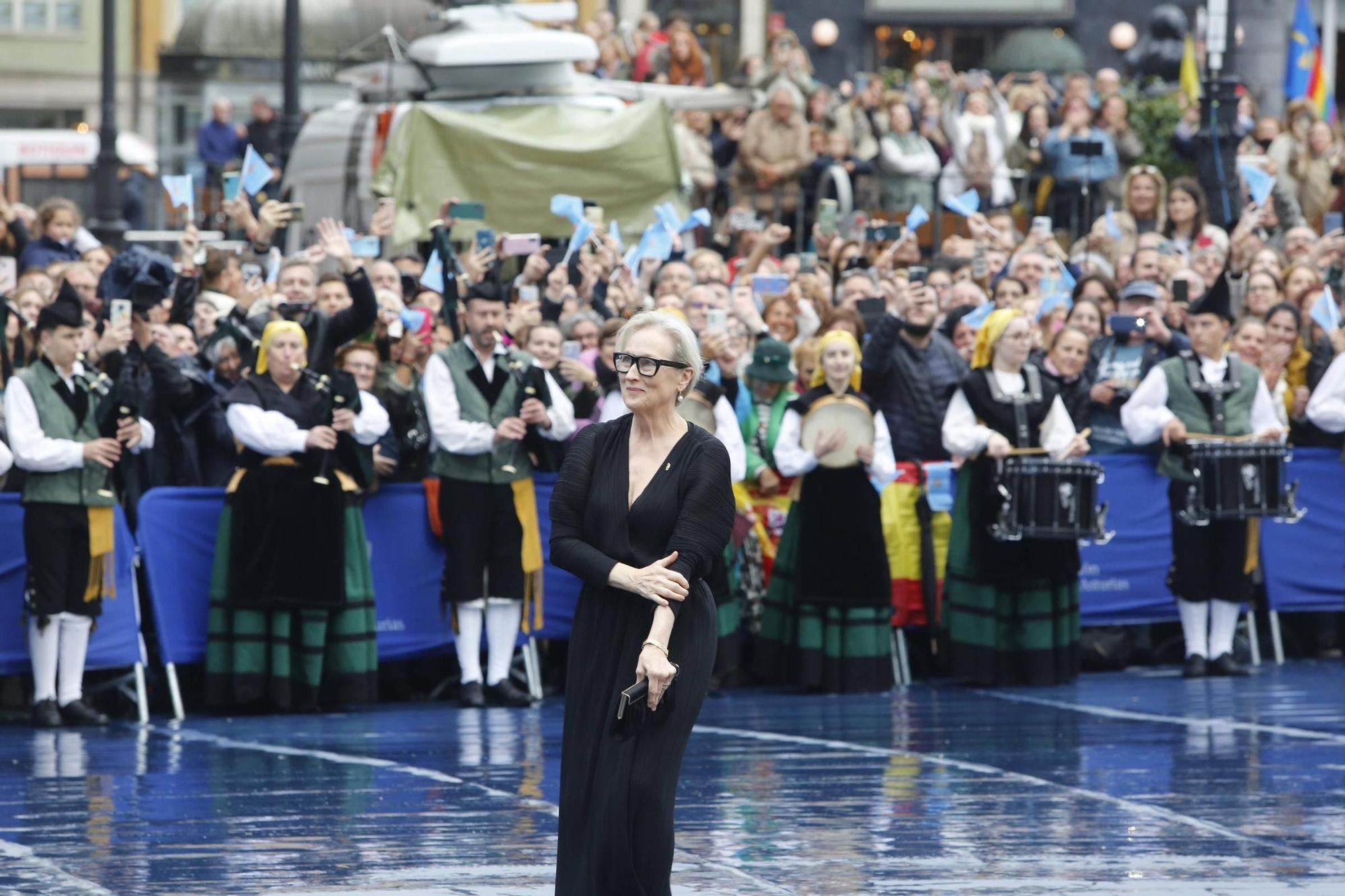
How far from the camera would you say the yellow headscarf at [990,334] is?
13.2 m

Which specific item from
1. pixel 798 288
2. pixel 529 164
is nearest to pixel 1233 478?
pixel 798 288

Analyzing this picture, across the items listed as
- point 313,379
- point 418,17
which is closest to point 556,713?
point 313,379

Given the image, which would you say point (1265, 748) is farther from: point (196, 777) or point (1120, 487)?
point (196, 777)

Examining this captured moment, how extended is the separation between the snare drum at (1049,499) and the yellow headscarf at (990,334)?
0.61 metres

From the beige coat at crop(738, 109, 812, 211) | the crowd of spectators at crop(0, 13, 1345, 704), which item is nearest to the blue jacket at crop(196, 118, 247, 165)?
the crowd of spectators at crop(0, 13, 1345, 704)

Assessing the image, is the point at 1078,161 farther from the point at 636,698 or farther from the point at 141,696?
the point at 636,698

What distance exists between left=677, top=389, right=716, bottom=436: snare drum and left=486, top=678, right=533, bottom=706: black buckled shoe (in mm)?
1580

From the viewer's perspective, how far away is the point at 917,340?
45.2 ft

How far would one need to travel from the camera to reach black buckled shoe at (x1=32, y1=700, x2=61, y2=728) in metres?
11.9

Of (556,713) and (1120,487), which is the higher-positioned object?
(1120,487)

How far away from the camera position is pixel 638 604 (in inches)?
286

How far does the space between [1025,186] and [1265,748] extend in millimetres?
10136

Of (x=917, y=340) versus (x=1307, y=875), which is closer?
(x=1307, y=875)

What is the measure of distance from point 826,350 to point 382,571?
2.44 meters
